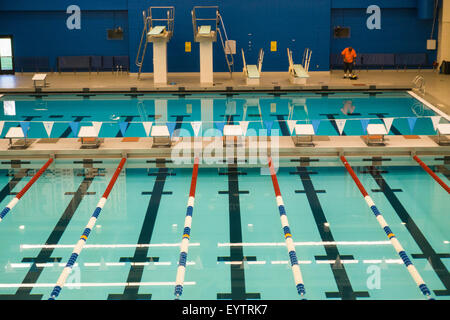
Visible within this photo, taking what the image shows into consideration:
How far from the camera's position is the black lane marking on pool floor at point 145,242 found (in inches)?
239

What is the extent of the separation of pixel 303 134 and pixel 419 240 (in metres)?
3.67

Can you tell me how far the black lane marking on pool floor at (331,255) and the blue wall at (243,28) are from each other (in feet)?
34.7

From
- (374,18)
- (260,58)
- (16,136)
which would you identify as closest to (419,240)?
(16,136)

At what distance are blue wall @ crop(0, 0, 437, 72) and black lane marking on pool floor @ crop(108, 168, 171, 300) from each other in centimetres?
1010

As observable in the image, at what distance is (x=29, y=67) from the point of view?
19.7m

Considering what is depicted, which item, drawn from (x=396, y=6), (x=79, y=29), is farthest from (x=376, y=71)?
(x=79, y=29)

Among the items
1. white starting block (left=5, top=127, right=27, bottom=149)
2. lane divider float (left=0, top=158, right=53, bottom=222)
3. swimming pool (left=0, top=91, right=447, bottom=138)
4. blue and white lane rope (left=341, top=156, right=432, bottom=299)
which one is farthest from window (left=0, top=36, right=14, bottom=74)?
blue and white lane rope (left=341, top=156, right=432, bottom=299)

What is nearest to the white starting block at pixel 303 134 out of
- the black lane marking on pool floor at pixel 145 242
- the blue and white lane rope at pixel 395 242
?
the blue and white lane rope at pixel 395 242

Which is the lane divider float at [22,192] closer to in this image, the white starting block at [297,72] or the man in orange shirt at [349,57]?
the white starting block at [297,72]

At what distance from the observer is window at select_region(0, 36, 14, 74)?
1961 centimetres

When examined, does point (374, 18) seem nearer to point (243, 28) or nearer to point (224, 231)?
point (243, 28)

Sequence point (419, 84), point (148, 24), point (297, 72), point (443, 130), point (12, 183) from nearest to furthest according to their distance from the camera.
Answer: point (12, 183), point (443, 130), point (419, 84), point (297, 72), point (148, 24)

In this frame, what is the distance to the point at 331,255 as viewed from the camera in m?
6.90

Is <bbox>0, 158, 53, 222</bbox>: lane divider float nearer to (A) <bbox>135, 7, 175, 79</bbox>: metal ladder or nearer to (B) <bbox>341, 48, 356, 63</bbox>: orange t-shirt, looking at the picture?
(A) <bbox>135, 7, 175, 79</bbox>: metal ladder
